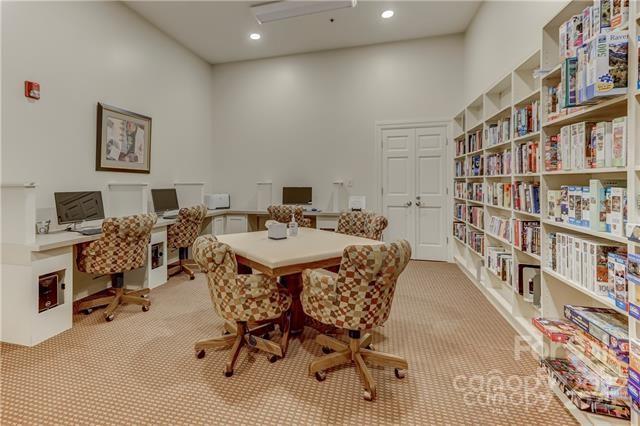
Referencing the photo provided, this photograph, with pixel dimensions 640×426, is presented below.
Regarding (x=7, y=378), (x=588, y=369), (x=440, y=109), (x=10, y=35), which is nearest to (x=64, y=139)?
(x=10, y=35)

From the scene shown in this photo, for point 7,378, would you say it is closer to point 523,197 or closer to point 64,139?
point 64,139

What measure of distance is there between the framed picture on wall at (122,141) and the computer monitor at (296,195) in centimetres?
214

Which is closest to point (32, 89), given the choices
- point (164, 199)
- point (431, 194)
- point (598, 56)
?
point (164, 199)

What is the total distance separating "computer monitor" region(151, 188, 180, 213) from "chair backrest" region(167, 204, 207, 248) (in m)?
0.52

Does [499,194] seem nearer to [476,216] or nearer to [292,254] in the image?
[476,216]

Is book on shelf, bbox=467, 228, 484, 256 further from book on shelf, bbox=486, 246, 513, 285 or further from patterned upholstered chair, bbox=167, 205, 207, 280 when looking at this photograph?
patterned upholstered chair, bbox=167, 205, 207, 280

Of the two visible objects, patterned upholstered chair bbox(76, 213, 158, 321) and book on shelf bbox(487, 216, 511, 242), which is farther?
book on shelf bbox(487, 216, 511, 242)

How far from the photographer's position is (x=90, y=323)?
2.96 m

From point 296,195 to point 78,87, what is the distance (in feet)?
10.7

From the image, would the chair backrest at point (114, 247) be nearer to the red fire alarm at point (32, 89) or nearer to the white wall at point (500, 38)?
the red fire alarm at point (32, 89)

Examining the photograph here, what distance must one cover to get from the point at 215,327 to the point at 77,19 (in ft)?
11.8

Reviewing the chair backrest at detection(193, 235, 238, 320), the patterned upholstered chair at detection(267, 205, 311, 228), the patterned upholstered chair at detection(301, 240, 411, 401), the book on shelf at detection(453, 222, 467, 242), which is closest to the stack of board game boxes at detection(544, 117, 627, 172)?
the patterned upholstered chair at detection(301, 240, 411, 401)

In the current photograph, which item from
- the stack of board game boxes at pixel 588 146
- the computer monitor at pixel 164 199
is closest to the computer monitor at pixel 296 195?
the computer monitor at pixel 164 199

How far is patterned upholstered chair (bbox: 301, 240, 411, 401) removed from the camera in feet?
5.82
